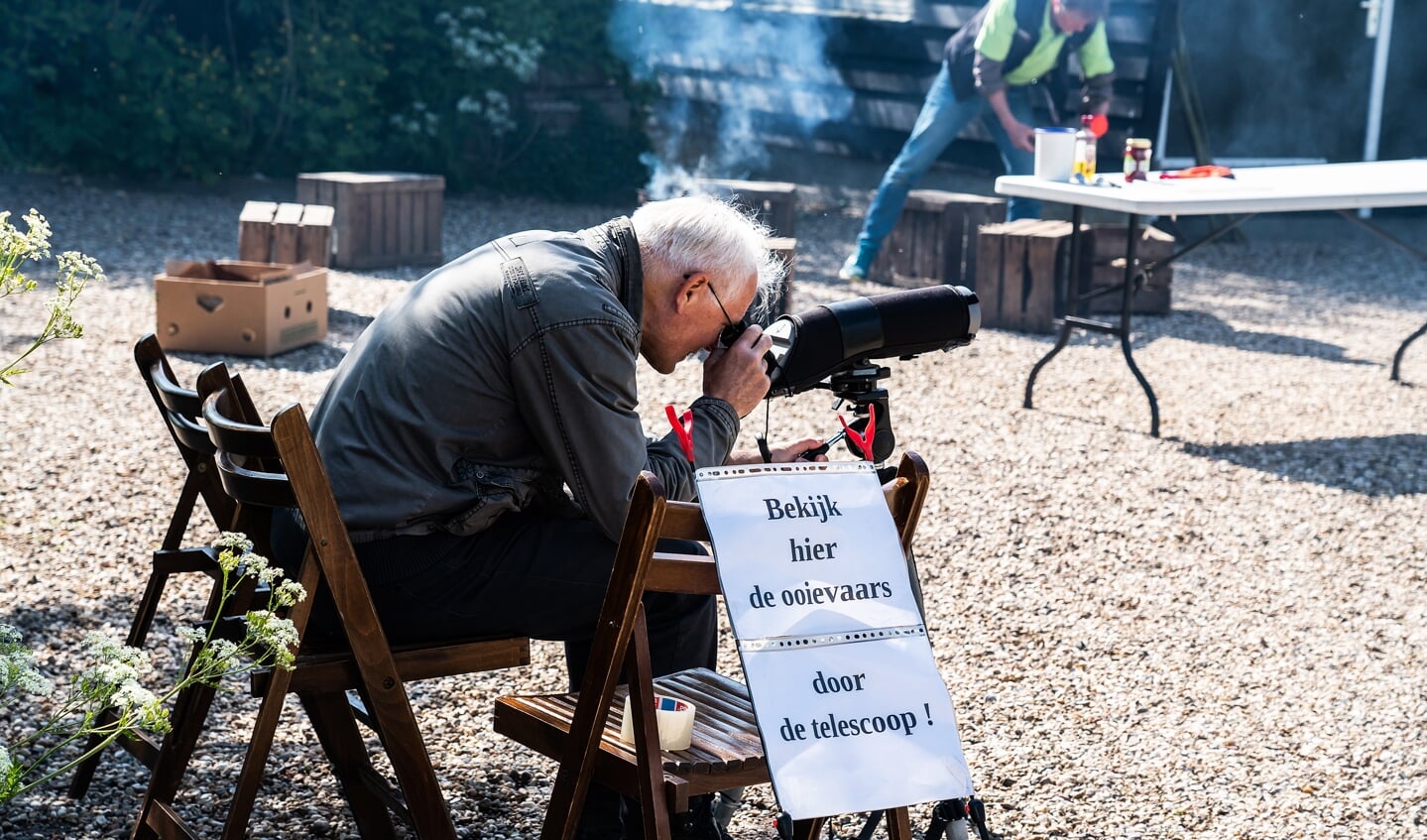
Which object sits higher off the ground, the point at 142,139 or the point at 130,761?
the point at 142,139

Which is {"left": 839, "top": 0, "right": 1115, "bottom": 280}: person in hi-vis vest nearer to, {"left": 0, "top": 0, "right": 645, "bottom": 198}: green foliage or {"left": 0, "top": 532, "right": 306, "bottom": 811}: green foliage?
{"left": 0, "top": 0, "right": 645, "bottom": 198}: green foliage

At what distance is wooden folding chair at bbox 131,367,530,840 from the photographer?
2244 mm

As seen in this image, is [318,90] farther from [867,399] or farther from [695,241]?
[867,399]

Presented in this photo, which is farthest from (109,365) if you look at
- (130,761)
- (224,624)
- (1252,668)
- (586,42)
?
(586,42)

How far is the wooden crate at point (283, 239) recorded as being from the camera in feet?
26.2

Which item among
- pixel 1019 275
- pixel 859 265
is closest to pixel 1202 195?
pixel 1019 275

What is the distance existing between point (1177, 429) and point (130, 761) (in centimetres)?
439

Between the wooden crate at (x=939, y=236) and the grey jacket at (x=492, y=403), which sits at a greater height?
the grey jacket at (x=492, y=403)

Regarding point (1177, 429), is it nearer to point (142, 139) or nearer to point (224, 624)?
point (224, 624)

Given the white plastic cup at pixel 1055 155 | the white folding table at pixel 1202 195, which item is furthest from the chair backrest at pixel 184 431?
the white plastic cup at pixel 1055 155

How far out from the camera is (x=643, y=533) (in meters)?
2.03

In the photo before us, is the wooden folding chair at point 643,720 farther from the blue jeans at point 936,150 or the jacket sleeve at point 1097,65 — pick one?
the jacket sleeve at point 1097,65

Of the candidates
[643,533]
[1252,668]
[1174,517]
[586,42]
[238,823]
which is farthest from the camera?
[586,42]

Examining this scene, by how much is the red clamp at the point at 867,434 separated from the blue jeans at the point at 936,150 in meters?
6.12
